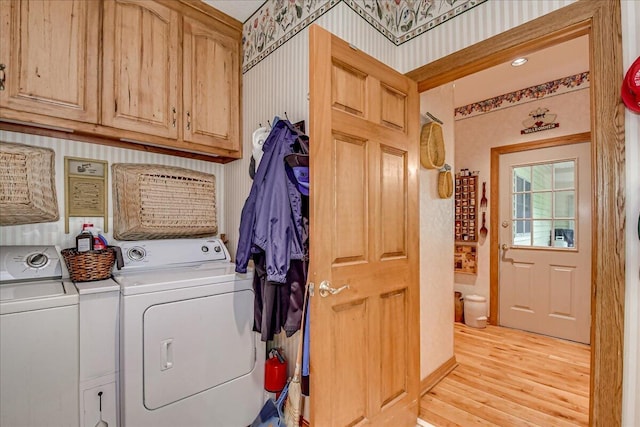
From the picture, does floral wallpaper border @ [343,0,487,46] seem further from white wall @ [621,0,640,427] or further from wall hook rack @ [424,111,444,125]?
white wall @ [621,0,640,427]

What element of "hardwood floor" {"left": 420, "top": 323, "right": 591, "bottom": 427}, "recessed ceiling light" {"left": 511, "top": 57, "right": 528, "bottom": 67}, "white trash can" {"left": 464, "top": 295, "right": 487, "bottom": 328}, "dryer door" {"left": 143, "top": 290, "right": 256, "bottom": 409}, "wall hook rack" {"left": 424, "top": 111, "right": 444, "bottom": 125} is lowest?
"hardwood floor" {"left": 420, "top": 323, "right": 591, "bottom": 427}

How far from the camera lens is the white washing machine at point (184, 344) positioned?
1.39m

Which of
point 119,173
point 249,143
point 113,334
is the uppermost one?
point 249,143

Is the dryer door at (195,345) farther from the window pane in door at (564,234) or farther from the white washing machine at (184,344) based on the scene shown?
the window pane in door at (564,234)

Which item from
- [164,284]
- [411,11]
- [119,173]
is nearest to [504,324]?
[411,11]

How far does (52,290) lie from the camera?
134 cm

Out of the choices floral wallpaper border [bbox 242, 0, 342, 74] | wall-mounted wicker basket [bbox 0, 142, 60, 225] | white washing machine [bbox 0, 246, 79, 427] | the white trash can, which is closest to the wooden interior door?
floral wallpaper border [bbox 242, 0, 342, 74]

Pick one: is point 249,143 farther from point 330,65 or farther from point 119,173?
point 330,65

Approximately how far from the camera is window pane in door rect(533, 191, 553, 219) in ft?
11.0

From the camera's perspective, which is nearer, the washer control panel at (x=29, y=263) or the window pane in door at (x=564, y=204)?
the washer control panel at (x=29, y=263)

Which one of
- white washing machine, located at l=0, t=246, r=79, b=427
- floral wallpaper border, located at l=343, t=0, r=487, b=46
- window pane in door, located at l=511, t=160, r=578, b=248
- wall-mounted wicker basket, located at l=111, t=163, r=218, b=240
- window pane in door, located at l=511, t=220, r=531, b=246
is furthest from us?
window pane in door, located at l=511, t=220, r=531, b=246

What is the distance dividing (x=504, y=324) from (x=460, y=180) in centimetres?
179

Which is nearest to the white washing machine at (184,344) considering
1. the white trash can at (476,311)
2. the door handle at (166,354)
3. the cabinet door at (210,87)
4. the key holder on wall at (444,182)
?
the door handle at (166,354)

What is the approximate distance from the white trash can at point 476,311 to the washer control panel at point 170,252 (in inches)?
111
